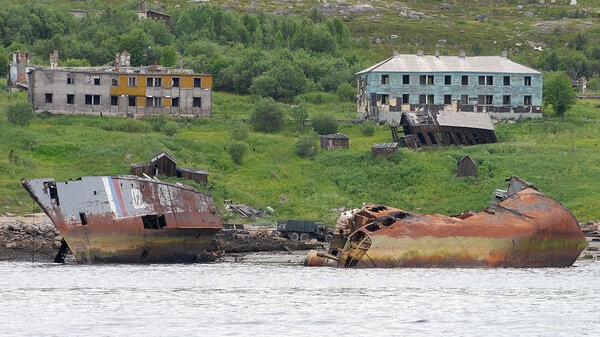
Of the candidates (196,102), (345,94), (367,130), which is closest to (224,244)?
(367,130)

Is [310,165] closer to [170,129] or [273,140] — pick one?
[273,140]

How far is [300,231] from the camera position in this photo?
85.4 metres

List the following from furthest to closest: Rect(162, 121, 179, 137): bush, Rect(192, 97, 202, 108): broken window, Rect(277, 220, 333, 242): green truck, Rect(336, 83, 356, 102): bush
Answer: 1. Rect(336, 83, 356, 102): bush
2. Rect(192, 97, 202, 108): broken window
3. Rect(162, 121, 179, 137): bush
4. Rect(277, 220, 333, 242): green truck

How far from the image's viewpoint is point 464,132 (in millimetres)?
111062

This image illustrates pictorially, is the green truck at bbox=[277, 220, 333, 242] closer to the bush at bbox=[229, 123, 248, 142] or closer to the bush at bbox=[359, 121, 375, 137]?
the bush at bbox=[229, 123, 248, 142]

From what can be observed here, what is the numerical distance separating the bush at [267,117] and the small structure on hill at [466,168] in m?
19.0

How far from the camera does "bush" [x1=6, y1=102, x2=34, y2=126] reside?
107m

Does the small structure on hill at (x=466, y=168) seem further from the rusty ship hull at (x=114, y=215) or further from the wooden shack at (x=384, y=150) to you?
the rusty ship hull at (x=114, y=215)

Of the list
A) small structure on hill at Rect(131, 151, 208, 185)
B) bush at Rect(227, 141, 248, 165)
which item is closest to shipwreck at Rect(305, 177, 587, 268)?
small structure on hill at Rect(131, 151, 208, 185)

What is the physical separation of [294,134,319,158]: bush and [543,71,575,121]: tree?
2346 cm

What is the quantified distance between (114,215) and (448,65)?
55628mm

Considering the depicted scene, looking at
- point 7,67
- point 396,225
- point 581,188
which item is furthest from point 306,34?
point 396,225

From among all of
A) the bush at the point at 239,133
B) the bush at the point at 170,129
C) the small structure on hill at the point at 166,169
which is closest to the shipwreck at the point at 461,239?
the small structure on hill at the point at 166,169

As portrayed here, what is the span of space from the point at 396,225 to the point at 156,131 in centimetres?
4473
